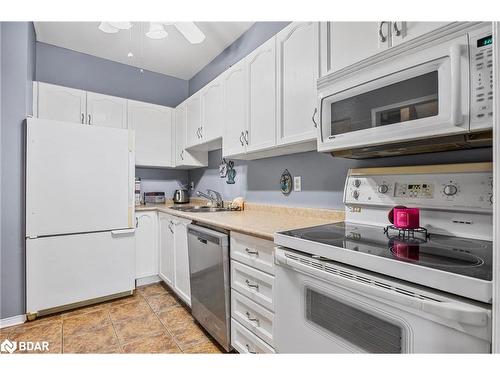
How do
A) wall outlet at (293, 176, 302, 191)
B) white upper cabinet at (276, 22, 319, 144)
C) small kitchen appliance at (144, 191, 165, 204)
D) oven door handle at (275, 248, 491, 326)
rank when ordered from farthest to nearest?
small kitchen appliance at (144, 191, 165, 204) < wall outlet at (293, 176, 302, 191) < white upper cabinet at (276, 22, 319, 144) < oven door handle at (275, 248, 491, 326)

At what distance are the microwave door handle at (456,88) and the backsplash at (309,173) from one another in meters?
0.41

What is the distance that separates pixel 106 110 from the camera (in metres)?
2.79

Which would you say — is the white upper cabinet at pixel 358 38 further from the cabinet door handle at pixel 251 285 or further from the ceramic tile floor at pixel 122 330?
the ceramic tile floor at pixel 122 330

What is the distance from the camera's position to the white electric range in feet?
2.04

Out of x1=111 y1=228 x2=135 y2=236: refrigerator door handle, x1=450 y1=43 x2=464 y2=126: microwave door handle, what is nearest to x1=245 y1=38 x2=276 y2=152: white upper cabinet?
x1=450 y1=43 x2=464 y2=126: microwave door handle

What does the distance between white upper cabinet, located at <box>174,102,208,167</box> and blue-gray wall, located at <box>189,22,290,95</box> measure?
0.59m

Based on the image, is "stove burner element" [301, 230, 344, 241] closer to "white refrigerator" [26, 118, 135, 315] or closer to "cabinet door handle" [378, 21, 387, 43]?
"cabinet door handle" [378, 21, 387, 43]

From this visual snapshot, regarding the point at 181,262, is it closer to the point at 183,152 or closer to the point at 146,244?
the point at 146,244

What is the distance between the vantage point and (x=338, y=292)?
34.3 inches

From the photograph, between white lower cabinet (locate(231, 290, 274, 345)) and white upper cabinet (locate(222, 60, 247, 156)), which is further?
white upper cabinet (locate(222, 60, 247, 156))

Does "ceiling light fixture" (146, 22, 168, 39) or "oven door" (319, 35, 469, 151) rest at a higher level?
"ceiling light fixture" (146, 22, 168, 39)
